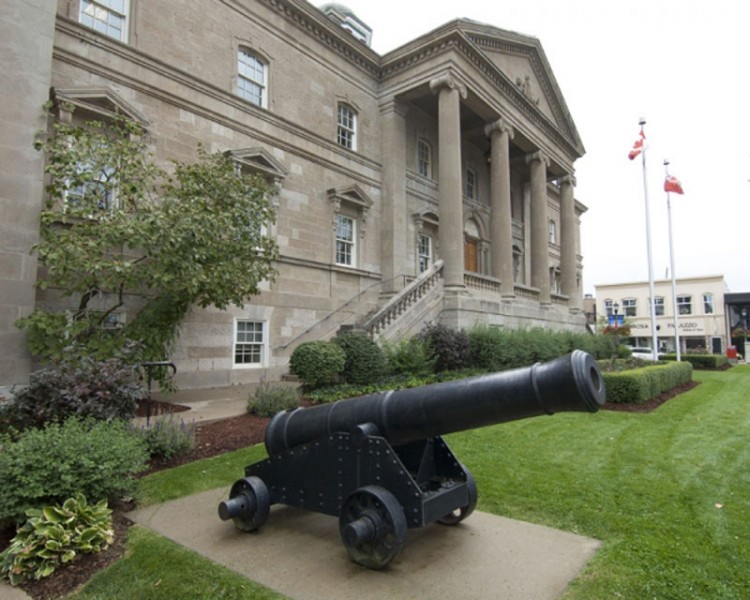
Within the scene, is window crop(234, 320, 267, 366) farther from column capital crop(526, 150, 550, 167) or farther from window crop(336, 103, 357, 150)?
column capital crop(526, 150, 550, 167)

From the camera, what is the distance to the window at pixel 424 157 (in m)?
22.7

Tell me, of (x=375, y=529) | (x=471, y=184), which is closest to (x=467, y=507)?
(x=375, y=529)

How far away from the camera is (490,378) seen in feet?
11.0

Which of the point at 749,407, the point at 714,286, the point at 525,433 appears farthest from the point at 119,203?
the point at 714,286

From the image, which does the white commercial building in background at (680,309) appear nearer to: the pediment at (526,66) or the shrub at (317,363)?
the pediment at (526,66)

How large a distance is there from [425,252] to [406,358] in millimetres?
9587

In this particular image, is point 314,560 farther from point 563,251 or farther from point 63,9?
point 563,251

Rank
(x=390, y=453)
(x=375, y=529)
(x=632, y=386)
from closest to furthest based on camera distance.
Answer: (x=375, y=529) → (x=390, y=453) → (x=632, y=386)

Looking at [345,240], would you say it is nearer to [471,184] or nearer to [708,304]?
[471,184]

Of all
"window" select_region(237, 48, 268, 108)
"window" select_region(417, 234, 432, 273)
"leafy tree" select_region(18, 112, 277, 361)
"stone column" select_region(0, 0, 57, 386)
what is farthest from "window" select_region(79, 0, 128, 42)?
"window" select_region(417, 234, 432, 273)

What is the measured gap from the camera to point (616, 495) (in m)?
5.23

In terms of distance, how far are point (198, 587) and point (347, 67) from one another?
1971 cm

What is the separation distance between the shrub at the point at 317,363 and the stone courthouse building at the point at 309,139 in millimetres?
2757

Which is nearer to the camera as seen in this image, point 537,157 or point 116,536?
point 116,536
